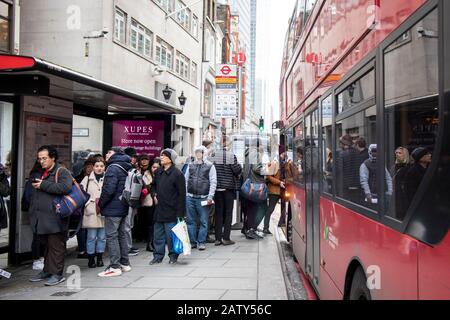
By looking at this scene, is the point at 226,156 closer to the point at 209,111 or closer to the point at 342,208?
the point at 342,208

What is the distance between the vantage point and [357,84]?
362 centimetres

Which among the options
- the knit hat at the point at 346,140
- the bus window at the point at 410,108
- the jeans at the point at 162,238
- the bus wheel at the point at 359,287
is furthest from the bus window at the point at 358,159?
the jeans at the point at 162,238

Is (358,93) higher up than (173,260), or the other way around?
(358,93)

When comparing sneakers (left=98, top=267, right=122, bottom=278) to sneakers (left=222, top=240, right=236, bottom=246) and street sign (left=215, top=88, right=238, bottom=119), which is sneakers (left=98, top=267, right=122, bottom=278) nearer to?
sneakers (left=222, top=240, right=236, bottom=246)

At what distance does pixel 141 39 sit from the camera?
24719 millimetres

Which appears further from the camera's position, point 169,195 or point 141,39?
point 141,39

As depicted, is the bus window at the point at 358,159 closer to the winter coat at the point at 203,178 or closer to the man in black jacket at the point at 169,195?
the man in black jacket at the point at 169,195

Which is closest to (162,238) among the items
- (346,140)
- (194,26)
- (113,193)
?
(113,193)

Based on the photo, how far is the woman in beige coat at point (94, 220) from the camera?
25.3 feet

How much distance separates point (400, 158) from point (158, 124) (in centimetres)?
893

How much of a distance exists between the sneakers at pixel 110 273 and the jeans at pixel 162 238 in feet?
3.11

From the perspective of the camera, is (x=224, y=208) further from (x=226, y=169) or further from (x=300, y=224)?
(x=300, y=224)

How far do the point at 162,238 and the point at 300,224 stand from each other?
2.18 meters

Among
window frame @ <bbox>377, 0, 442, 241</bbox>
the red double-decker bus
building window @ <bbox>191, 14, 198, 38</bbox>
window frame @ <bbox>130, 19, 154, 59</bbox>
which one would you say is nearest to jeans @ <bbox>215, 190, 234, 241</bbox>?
the red double-decker bus
